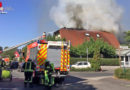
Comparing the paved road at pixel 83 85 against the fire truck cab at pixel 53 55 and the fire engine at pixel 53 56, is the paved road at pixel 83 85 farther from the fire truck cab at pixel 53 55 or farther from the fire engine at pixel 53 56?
the fire truck cab at pixel 53 55

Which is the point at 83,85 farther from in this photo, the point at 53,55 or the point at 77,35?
the point at 77,35

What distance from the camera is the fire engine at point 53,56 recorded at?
11.7 m

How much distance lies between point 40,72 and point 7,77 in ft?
10.3

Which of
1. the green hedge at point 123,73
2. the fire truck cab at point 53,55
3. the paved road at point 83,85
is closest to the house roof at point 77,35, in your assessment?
the green hedge at point 123,73

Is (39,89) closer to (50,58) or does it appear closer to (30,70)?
(30,70)

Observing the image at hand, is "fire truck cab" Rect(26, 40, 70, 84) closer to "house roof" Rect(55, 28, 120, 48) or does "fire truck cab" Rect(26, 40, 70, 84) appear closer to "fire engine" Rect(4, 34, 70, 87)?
"fire engine" Rect(4, 34, 70, 87)

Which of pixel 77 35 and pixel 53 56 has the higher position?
pixel 77 35

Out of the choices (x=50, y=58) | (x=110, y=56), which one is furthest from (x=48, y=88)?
(x=110, y=56)

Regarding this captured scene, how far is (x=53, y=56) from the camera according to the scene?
40.0 feet

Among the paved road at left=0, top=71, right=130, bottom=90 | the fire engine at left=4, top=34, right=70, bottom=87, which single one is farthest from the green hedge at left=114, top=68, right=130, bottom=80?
the fire engine at left=4, top=34, right=70, bottom=87

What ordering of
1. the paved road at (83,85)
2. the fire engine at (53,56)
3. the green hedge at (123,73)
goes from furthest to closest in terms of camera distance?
1. the green hedge at (123,73)
2. the fire engine at (53,56)
3. the paved road at (83,85)

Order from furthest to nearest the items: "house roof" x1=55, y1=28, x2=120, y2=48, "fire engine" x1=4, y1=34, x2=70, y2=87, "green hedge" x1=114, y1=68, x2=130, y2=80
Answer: "house roof" x1=55, y1=28, x2=120, y2=48 → "green hedge" x1=114, y1=68, x2=130, y2=80 → "fire engine" x1=4, y1=34, x2=70, y2=87

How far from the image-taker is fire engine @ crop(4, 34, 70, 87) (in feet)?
38.4

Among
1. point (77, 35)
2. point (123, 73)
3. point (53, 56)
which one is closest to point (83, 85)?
point (53, 56)
